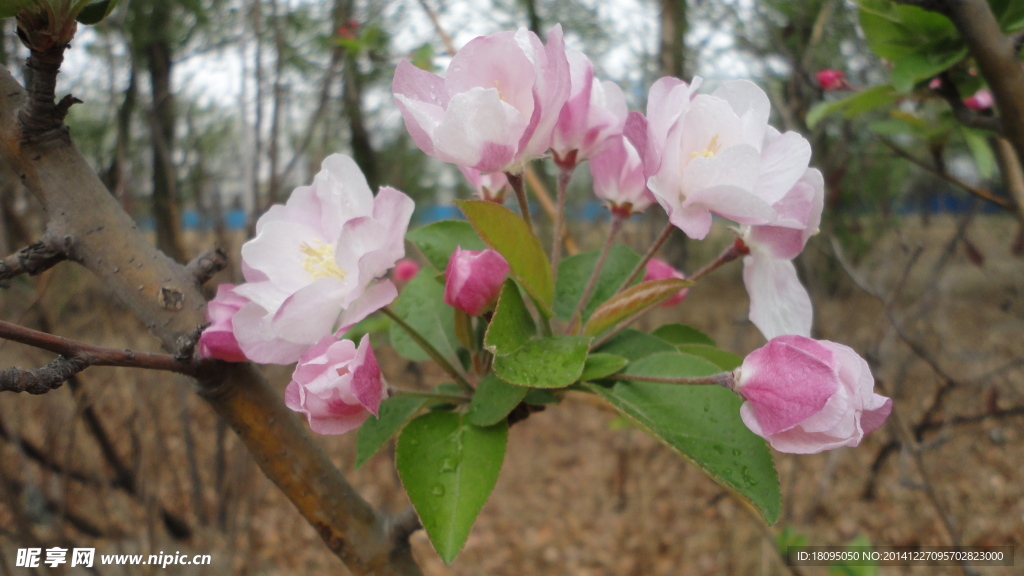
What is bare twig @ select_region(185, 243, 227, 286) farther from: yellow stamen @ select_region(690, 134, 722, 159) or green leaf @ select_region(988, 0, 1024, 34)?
green leaf @ select_region(988, 0, 1024, 34)

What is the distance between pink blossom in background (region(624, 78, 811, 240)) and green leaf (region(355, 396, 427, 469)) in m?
0.43

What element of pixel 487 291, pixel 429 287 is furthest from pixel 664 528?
pixel 487 291

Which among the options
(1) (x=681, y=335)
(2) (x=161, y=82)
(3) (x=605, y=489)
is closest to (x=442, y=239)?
(1) (x=681, y=335)

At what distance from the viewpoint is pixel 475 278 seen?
696 millimetres

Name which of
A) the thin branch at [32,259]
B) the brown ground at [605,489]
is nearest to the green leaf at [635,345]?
the thin branch at [32,259]

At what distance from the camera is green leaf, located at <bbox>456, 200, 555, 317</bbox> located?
0.65 metres

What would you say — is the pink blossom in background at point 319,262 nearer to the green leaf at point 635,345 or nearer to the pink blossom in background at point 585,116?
the pink blossom in background at point 585,116

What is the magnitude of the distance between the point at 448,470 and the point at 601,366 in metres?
0.22

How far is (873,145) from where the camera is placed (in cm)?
545

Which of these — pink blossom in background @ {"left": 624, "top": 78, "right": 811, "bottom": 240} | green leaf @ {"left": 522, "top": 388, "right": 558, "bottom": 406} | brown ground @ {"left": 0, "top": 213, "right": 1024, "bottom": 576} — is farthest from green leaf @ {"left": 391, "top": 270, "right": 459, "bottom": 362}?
brown ground @ {"left": 0, "top": 213, "right": 1024, "bottom": 576}

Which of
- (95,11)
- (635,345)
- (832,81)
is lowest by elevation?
(832,81)

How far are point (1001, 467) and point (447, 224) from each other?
459 centimetres

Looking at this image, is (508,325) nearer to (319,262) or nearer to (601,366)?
(601,366)

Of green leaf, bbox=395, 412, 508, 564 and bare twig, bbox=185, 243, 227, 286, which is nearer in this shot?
green leaf, bbox=395, 412, 508, 564
